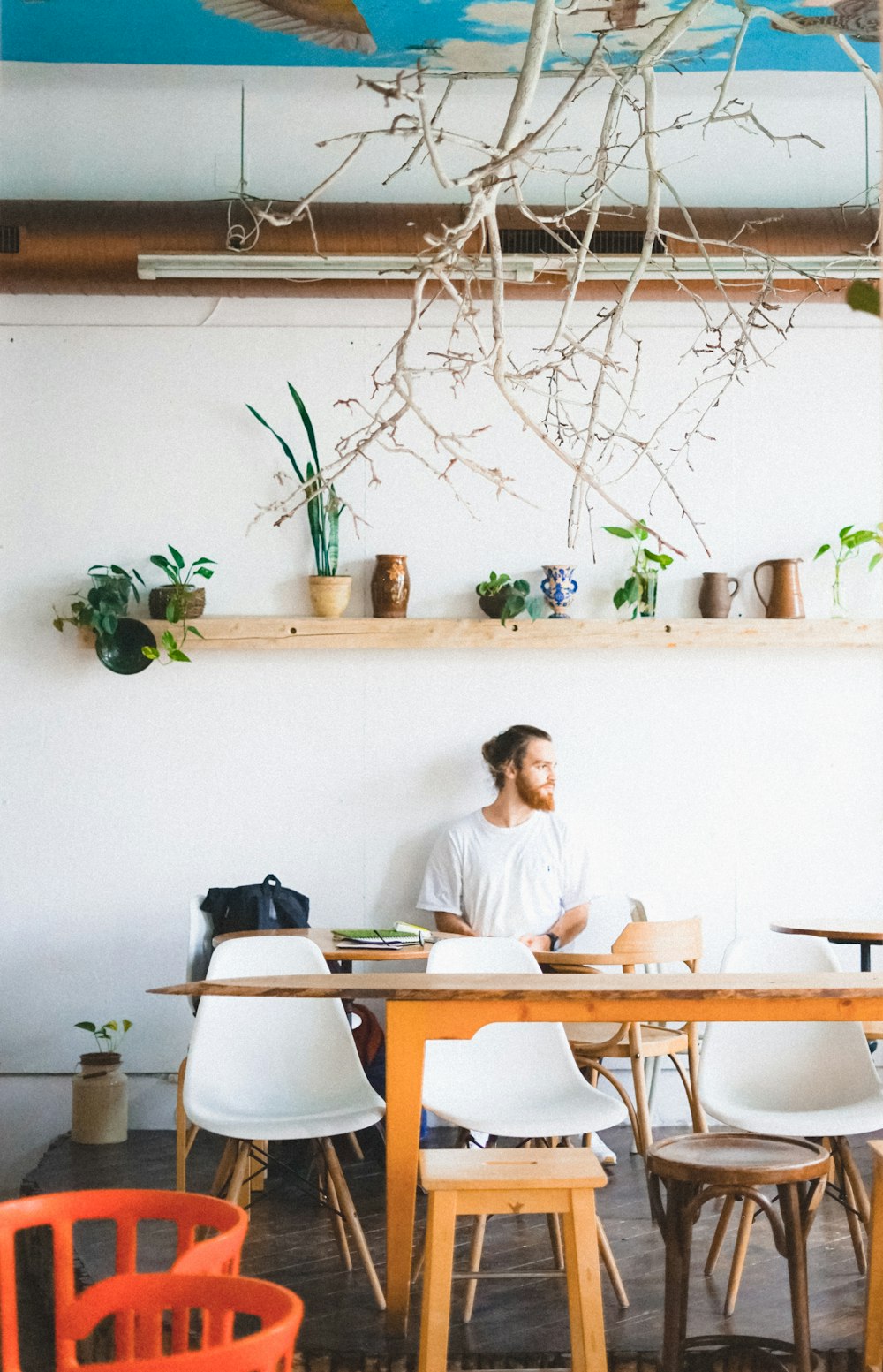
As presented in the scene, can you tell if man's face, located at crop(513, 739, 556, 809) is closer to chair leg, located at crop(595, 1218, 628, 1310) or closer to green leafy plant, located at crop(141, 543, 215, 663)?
green leafy plant, located at crop(141, 543, 215, 663)

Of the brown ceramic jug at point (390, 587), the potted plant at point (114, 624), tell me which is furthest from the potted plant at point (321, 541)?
the potted plant at point (114, 624)

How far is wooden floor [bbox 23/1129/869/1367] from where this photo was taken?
3.21 m

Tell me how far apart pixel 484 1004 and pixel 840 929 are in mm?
2388

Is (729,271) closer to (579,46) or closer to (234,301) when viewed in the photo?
(579,46)

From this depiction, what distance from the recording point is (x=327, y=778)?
223 inches

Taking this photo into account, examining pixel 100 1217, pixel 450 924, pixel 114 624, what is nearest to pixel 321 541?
pixel 114 624

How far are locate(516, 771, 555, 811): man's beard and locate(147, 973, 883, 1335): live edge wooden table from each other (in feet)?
6.51

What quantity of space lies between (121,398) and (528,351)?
172cm

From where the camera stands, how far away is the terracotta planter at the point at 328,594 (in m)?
5.49

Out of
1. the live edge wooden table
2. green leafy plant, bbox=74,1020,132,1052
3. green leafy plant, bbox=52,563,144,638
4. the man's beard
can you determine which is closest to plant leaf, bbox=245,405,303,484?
green leafy plant, bbox=52,563,144,638

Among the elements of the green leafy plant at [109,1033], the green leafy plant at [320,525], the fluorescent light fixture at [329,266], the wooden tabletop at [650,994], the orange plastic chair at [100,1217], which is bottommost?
the green leafy plant at [109,1033]

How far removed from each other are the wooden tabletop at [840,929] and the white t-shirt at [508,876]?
82 centimetres

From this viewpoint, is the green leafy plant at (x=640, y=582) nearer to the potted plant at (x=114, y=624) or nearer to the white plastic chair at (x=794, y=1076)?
the potted plant at (x=114, y=624)

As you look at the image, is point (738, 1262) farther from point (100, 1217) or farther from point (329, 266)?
point (329, 266)
